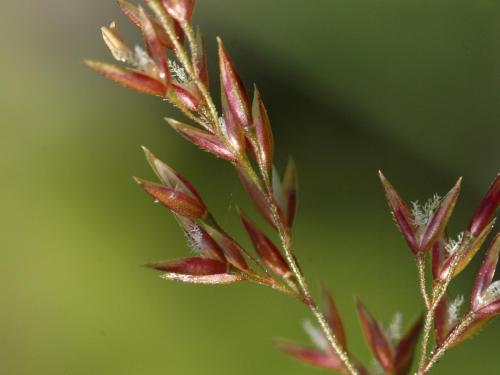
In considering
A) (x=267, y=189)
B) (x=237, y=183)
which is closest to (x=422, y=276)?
(x=267, y=189)

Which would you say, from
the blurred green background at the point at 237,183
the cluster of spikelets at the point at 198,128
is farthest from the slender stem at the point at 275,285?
the blurred green background at the point at 237,183

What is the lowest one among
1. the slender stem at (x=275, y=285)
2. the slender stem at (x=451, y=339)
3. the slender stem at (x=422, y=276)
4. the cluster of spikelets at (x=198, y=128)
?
the slender stem at (x=451, y=339)

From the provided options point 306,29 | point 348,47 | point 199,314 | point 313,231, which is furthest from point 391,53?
point 199,314

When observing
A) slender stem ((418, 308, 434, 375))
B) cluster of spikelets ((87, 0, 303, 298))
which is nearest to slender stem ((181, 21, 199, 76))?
cluster of spikelets ((87, 0, 303, 298))

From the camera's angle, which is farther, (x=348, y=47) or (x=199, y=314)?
(x=348, y=47)

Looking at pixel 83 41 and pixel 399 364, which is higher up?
pixel 83 41

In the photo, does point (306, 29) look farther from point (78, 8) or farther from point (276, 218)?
point (276, 218)

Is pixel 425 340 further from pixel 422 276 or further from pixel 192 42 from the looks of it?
pixel 192 42

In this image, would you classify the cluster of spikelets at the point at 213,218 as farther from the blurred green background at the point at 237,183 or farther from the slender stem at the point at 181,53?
the blurred green background at the point at 237,183
